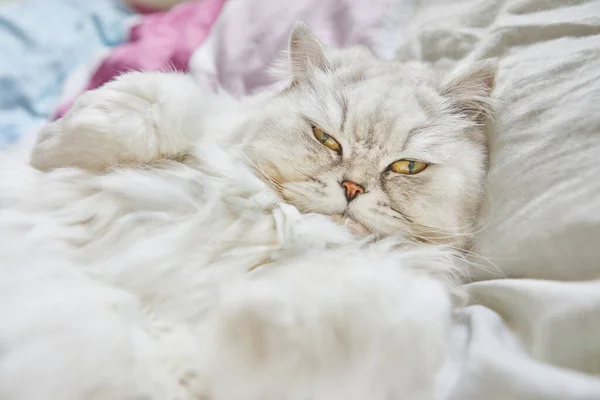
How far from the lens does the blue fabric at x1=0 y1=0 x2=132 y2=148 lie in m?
1.78

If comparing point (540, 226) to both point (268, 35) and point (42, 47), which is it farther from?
point (42, 47)

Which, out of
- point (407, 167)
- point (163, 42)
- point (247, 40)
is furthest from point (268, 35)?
point (407, 167)

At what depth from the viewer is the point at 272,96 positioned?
1.24m

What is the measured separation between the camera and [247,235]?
2.99 feet

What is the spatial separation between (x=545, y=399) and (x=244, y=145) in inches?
30.3

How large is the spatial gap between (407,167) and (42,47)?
1763mm

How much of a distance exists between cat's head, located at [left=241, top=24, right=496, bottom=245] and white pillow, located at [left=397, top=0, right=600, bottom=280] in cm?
7

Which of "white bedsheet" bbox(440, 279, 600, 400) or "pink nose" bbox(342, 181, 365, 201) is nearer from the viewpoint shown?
"white bedsheet" bbox(440, 279, 600, 400)

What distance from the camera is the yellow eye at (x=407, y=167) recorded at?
1010 millimetres

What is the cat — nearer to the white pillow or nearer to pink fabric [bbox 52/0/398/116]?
the white pillow

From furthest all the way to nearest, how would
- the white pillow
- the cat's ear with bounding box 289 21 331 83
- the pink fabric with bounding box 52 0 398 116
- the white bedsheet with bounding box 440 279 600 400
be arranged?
the pink fabric with bounding box 52 0 398 116 → the cat's ear with bounding box 289 21 331 83 → the white pillow → the white bedsheet with bounding box 440 279 600 400

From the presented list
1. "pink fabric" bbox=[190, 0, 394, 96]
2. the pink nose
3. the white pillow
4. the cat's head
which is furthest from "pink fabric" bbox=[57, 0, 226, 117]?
the white pillow

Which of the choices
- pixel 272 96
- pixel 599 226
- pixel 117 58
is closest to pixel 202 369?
pixel 599 226

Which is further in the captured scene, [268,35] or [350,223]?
[268,35]
